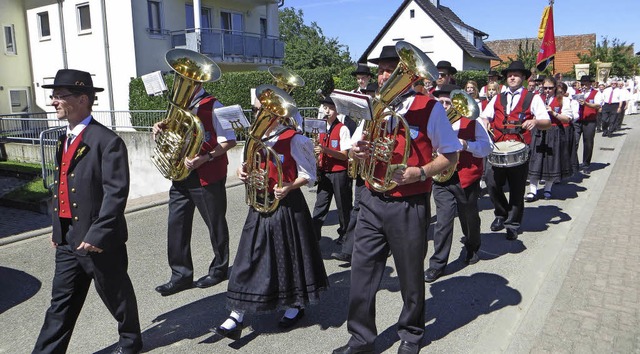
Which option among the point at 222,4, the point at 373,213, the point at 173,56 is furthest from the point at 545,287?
the point at 222,4

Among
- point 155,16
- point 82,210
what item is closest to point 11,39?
point 155,16

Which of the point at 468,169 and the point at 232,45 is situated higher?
the point at 232,45

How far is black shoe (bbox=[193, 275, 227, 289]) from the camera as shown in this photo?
5.16 meters

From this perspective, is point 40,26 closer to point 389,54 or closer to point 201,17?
point 201,17

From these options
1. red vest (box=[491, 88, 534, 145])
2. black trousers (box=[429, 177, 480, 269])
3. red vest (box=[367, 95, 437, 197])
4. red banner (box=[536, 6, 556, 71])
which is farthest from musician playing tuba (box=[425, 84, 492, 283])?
red banner (box=[536, 6, 556, 71])

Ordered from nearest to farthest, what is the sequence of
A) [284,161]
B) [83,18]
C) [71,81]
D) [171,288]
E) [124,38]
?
1. [71,81]
2. [284,161]
3. [171,288]
4. [124,38]
5. [83,18]

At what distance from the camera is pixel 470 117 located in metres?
5.28

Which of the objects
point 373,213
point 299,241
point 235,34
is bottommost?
point 299,241

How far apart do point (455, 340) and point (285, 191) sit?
1.75 m

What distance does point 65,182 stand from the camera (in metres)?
3.47

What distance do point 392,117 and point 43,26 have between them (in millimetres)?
25516

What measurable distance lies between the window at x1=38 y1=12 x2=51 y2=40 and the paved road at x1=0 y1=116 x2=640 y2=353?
20.7 m

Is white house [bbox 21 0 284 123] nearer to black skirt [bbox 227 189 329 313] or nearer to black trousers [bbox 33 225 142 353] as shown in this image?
black skirt [bbox 227 189 329 313]

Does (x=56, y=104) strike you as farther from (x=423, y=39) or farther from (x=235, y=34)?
(x=423, y=39)
